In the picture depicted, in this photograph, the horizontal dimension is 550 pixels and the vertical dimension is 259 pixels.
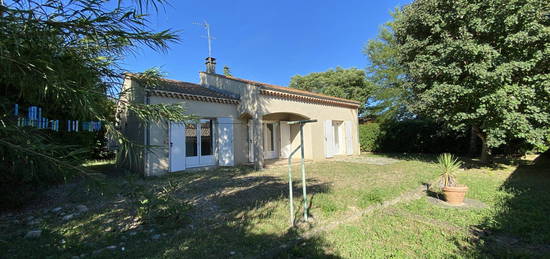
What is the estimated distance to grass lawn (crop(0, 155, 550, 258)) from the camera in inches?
119

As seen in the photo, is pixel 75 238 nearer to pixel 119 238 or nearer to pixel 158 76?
pixel 119 238

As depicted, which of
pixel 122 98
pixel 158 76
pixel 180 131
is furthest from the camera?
pixel 180 131

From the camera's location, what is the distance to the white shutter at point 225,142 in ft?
33.1

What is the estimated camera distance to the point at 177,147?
29.1 feet

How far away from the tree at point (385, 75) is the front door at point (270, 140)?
411 inches

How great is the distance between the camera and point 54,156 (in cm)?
171

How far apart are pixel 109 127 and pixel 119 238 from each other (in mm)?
1911

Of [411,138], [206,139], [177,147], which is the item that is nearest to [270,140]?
[206,139]

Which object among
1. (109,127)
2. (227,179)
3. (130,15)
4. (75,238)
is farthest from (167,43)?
(227,179)

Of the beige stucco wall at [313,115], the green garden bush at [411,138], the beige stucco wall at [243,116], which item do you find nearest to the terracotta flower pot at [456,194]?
the beige stucco wall at [243,116]

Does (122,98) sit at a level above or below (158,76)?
below

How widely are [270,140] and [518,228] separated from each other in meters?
10.6

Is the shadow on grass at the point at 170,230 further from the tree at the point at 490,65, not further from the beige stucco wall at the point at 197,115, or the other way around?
the tree at the point at 490,65

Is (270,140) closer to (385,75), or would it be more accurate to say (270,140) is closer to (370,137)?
(370,137)
